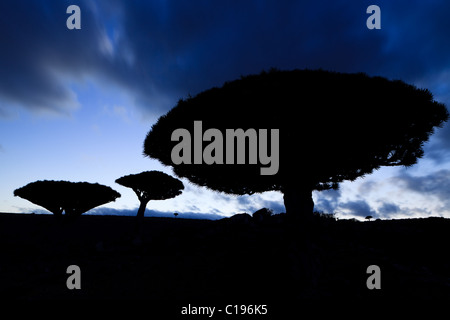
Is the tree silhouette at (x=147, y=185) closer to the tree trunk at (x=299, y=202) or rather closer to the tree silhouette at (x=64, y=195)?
the tree silhouette at (x=64, y=195)

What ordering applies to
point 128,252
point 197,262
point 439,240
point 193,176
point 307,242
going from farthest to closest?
1. point 439,240
2. point 128,252
3. point 197,262
4. point 193,176
5. point 307,242

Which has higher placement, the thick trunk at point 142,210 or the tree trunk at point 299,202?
the tree trunk at point 299,202

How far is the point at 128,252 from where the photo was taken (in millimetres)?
15586

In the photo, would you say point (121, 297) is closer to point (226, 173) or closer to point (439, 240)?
point (226, 173)

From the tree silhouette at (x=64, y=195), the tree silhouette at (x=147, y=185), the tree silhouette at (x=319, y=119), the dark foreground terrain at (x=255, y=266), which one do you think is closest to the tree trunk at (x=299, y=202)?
the tree silhouette at (x=319, y=119)

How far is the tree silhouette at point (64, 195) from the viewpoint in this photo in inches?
1384

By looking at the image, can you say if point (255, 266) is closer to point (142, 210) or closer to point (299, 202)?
point (299, 202)

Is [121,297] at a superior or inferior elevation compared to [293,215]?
inferior

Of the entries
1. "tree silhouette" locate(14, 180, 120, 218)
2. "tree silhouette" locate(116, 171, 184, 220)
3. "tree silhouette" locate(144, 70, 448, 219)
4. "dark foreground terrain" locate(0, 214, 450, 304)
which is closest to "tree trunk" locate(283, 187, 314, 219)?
"tree silhouette" locate(144, 70, 448, 219)

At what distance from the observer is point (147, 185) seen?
34.4m

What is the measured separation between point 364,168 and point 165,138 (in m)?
7.70

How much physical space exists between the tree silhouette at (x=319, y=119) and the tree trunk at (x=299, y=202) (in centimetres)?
4
